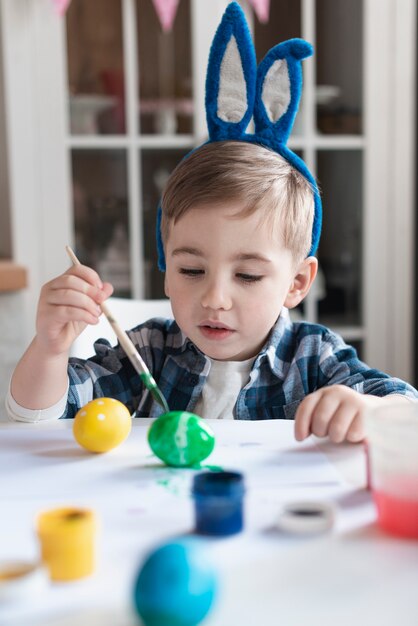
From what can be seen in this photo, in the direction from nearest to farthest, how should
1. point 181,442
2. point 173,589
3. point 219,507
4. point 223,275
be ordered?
point 173,589
point 219,507
point 181,442
point 223,275

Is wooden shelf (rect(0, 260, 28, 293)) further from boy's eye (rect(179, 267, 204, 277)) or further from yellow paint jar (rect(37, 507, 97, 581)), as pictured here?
yellow paint jar (rect(37, 507, 97, 581))

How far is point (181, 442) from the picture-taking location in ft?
2.32

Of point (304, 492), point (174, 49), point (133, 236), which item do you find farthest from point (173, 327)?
point (174, 49)

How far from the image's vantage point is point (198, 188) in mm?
1081

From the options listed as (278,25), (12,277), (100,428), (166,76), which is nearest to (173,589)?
(100,428)

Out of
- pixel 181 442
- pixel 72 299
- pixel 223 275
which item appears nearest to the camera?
pixel 181 442

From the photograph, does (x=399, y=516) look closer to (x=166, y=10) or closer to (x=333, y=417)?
(x=333, y=417)

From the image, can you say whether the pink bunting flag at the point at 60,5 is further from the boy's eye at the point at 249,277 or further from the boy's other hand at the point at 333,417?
the boy's other hand at the point at 333,417

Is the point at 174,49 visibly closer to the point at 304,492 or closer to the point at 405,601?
the point at 304,492

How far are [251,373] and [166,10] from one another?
1.65 m

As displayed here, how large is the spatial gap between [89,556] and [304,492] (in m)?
0.22

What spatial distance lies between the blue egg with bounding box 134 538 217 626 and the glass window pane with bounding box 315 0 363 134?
7.72 feet

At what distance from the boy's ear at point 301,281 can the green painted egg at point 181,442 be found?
1.61 ft

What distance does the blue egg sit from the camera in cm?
41
